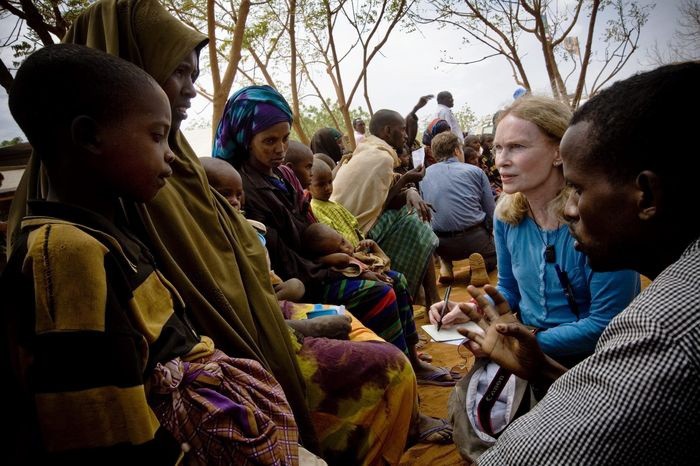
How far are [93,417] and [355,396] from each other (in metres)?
1.14

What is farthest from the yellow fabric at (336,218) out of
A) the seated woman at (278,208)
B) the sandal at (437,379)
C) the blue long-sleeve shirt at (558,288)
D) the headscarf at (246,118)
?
the blue long-sleeve shirt at (558,288)

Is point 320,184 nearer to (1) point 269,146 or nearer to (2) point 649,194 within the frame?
(1) point 269,146

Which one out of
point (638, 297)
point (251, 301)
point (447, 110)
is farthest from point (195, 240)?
point (447, 110)

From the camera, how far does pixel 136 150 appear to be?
3.75ft

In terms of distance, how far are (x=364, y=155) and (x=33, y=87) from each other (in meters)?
3.30

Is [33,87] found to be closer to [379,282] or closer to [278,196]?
[278,196]

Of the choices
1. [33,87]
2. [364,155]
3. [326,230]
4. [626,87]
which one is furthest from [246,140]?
[626,87]

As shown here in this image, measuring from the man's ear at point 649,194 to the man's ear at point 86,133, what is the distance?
1349mm

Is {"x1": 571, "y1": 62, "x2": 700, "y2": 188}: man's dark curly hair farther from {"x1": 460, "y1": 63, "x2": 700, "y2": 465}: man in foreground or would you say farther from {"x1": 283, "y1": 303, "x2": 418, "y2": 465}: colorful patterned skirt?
{"x1": 283, "y1": 303, "x2": 418, "y2": 465}: colorful patterned skirt

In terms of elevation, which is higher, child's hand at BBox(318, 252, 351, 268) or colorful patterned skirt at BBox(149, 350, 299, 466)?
colorful patterned skirt at BBox(149, 350, 299, 466)

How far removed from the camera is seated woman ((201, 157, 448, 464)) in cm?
183

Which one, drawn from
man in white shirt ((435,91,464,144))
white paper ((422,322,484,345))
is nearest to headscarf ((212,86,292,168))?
white paper ((422,322,484,345))

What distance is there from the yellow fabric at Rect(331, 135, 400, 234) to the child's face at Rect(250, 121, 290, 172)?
1279 millimetres

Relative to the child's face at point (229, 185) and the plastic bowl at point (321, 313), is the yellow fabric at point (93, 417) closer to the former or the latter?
the plastic bowl at point (321, 313)
